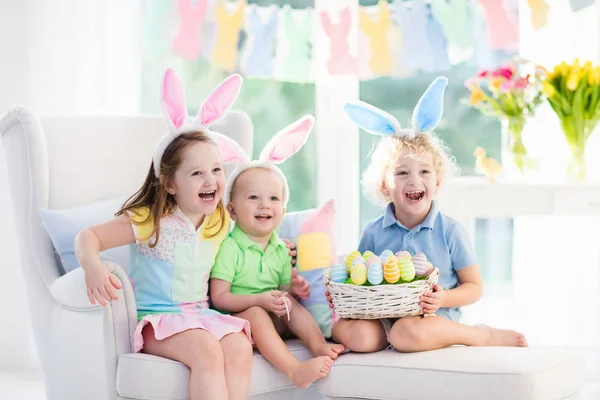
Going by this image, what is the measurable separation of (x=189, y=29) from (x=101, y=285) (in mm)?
2036

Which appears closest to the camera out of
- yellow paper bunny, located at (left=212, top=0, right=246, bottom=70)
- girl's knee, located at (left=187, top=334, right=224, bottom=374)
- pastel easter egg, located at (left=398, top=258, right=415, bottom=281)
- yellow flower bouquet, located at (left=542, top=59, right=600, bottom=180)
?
girl's knee, located at (left=187, top=334, right=224, bottom=374)

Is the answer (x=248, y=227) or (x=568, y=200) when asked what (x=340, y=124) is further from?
(x=248, y=227)

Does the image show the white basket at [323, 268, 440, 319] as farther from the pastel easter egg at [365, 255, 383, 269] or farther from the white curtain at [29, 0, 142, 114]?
the white curtain at [29, 0, 142, 114]

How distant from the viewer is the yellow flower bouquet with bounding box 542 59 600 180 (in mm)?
3059

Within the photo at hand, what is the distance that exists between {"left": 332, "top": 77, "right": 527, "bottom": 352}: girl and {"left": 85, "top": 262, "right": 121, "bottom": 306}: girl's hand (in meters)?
0.59

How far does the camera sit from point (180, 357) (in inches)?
77.5

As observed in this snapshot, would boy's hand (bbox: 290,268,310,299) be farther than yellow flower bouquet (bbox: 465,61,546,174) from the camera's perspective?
No

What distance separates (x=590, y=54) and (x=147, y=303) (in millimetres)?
2214

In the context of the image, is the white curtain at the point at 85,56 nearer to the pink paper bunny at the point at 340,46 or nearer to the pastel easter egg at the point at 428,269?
the pink paper bunny at the point at 340,46

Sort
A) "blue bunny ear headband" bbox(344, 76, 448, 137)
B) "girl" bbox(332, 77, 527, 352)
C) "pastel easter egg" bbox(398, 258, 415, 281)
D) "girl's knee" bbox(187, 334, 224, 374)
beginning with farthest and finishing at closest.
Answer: "blue bunny ear headband" bbox(344, 76, 448, 137) < "girl" bbox(332, 77, 527, 352) < "pastel easter egg" bbox(398, 258, 415, 281) < "girl's knee" bbox(187, 334, 224, 374)

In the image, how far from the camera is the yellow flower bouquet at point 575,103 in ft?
10.0

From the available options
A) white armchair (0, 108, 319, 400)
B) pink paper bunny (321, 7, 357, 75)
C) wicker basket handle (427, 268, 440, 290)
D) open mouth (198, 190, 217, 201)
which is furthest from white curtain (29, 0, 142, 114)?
wicker basket handle (427, 268, 440, 290)

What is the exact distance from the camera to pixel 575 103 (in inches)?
122

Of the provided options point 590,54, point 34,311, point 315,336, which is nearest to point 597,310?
point 590,54
